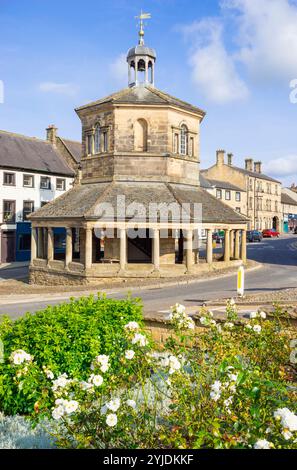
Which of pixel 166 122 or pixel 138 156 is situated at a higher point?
pixel 166 122

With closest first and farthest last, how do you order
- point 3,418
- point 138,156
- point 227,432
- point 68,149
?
point 227,432, point 3,418, point 138,156, point 68,149

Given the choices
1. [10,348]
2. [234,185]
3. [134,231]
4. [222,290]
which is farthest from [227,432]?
[234,185]

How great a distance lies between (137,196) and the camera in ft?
85.3

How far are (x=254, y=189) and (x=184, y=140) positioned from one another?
49.0 metres

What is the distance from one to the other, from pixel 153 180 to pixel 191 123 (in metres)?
5.74

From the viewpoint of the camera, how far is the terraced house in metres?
39.7

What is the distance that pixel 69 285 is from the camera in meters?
24.9

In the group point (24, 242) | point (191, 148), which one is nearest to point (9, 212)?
point (24, 242)

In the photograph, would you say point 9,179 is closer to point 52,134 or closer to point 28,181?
point 28,181

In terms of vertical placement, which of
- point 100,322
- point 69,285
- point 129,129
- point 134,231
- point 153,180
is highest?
point 129,129

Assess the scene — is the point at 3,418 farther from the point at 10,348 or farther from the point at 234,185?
the point at 234,185

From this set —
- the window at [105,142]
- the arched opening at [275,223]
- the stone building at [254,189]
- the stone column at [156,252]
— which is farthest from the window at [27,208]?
the arched opening at [275,223]

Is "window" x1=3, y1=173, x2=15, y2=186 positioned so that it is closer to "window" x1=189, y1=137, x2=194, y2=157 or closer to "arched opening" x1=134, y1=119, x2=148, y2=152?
"arched opening" x1=134, y1=119, x2=148, y2=152

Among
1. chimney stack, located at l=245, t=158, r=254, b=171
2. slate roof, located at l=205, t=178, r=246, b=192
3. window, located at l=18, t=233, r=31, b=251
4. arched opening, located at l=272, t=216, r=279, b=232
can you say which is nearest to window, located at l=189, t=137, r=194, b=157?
window, located at l=18, t=233, r=31, b=251
